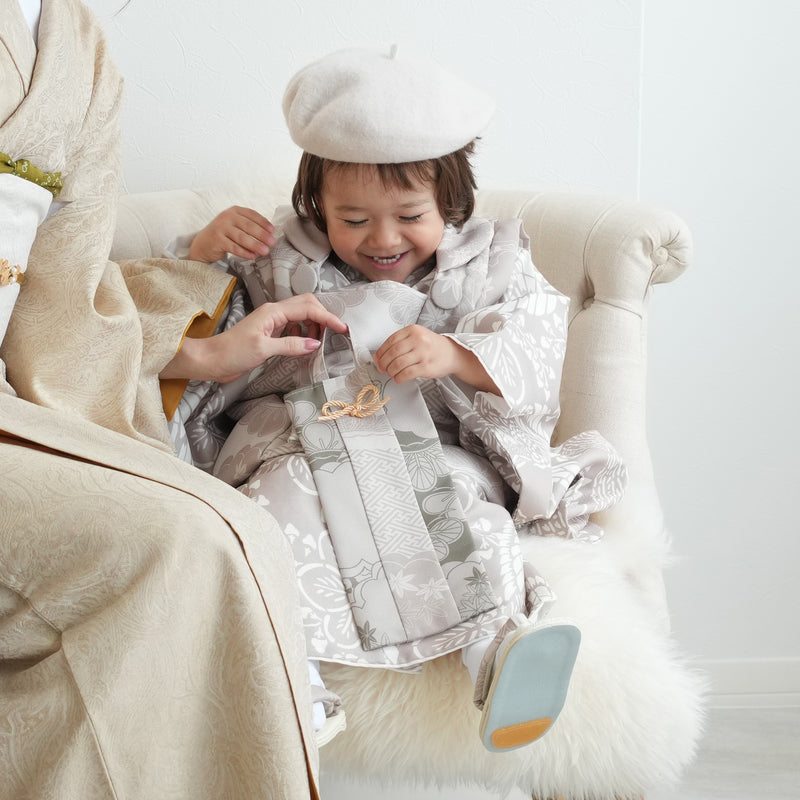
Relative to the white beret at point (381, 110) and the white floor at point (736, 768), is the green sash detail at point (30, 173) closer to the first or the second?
the white beret at point (381, 110)

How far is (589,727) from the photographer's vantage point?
91cm

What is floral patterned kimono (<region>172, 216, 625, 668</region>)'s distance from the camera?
97 cm

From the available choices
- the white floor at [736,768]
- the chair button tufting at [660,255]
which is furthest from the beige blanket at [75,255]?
the white floor at [736,768]

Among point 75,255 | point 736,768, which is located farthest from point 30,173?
point 736,768

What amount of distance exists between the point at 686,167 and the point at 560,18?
0.36 metres

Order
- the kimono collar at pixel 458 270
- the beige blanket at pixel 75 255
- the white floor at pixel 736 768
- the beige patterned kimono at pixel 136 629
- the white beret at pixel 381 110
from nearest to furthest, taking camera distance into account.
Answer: the beige patterned kimono at pixel 136 629 → the beige blanket at pixel 75 255 → the white beret at pixel 381 110 → the kimono collar at pixel 458 270 → the white floor at pixel 736 768

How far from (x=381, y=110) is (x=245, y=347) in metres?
0.31

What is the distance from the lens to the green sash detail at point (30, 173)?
92cm

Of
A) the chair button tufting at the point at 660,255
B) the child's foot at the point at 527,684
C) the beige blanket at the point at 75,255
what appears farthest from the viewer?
the chair button tufting at the point at 660,255

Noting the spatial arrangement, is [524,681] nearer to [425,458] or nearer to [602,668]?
[602,668]

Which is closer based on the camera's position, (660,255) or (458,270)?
(458,270)

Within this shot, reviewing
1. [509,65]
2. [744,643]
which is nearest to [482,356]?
[509,65]

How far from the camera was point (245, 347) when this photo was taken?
1.08 metres

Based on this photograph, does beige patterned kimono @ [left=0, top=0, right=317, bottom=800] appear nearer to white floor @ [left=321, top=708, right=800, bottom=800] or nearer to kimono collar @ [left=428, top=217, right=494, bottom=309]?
kimono collar @ [left=428, top=217, right=494, bottom=309]
